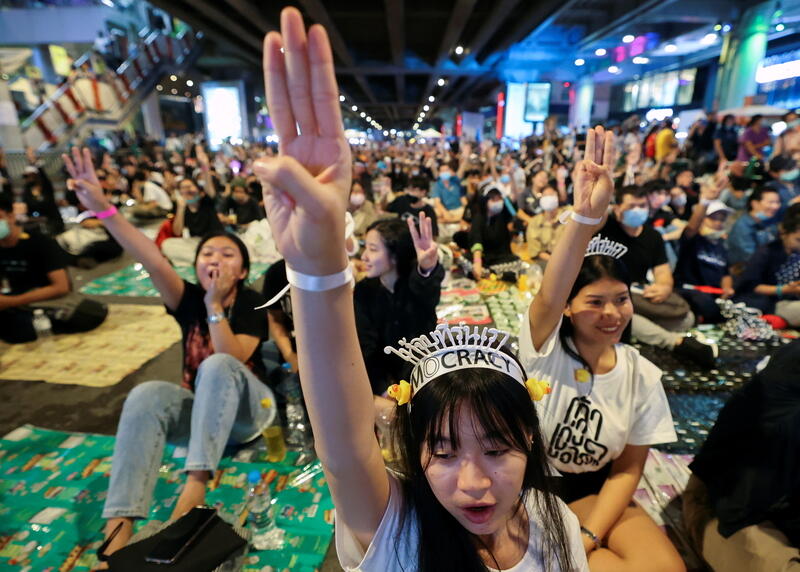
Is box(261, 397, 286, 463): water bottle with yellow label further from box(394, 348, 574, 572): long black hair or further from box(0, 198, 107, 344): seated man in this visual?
box(0, 198, 107, 344): seated man

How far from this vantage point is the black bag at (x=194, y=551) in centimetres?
168

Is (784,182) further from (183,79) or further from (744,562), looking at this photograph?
(183,79)

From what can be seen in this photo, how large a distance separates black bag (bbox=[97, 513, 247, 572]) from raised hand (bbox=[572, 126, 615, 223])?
193cm

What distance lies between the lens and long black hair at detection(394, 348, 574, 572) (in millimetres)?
1017

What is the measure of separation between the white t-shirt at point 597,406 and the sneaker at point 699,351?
2.15m

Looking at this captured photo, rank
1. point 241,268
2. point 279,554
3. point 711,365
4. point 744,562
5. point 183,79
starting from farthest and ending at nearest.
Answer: point 183,79
point 711,365
point 241,268
point 279,554
point 744,562

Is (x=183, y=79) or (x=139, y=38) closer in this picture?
(x=139, y=38)

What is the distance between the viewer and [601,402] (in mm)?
1706

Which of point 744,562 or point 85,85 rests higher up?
point 85,85

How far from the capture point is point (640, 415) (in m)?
1.73

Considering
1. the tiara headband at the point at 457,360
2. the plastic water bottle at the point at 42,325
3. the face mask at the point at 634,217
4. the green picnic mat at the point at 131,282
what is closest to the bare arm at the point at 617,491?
the tiara headband at the point at 457,360

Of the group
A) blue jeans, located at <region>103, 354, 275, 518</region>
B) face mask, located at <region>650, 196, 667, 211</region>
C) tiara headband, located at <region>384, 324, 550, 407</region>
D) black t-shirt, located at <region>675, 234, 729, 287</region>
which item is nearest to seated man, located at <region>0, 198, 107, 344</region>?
blue jeans, located at <region>103, 354, 275, 518</region>

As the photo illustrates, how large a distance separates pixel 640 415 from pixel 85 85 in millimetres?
18857

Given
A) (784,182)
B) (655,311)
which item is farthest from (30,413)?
(784,182)
